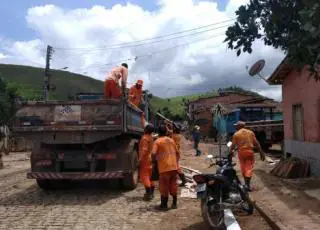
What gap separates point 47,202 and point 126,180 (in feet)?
6.35

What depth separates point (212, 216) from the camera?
7.57m

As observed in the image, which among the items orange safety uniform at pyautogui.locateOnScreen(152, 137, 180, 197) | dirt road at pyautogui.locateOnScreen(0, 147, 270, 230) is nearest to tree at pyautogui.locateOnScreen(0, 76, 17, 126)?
dirt road at pyautogui.locateOnScreen(0, 147, 270, 230)

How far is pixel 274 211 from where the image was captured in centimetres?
867

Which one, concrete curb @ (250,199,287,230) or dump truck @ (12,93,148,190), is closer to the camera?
concrete curb @ (250,199,287,230)

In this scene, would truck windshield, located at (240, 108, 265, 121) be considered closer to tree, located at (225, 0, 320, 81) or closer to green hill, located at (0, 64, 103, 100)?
tree, located at (225, 0, 320, 81)

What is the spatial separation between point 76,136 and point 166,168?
249 centimetres

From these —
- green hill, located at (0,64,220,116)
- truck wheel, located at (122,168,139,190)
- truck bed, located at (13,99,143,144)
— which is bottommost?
truck wheel, located at (122,168,139,190)

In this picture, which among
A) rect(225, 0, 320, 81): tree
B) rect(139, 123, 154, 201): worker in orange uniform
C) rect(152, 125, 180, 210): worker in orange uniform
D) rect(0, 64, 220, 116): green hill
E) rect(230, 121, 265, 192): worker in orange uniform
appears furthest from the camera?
rect(0, 64, 220, 116): green hill

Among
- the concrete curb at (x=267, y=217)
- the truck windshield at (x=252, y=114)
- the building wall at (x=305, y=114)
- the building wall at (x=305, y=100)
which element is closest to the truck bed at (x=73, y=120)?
the concrete curb at (x=267, y=217)

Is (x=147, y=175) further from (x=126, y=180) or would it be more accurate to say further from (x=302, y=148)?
(x=302, y=148)

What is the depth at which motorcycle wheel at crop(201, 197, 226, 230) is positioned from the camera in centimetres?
745

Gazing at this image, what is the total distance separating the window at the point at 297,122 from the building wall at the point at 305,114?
0.52 ft

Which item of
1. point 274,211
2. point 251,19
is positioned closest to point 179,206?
point 274,211

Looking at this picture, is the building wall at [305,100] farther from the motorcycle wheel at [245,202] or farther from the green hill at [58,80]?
the green hill at [58,80]
